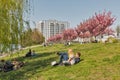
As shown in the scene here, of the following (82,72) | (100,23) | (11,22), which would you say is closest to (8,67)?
(11,22)

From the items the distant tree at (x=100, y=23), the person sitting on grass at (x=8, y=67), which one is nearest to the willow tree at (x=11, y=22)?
the person sitting on grass at (x=8, y=67)

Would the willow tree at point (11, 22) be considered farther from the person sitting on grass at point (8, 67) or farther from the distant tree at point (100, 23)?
the distant tree at point (100, 23)

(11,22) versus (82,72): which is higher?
(11,22)

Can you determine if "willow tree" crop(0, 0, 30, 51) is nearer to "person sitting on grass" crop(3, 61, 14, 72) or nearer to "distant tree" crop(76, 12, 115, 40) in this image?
"person sitting on grass" crop(3, 61, 14, 72)

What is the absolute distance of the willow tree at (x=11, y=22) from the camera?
1966 cm

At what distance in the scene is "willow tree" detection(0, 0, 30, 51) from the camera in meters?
19.7

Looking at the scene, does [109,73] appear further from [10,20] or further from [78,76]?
[10,20]

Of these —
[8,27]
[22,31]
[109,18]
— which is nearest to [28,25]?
[22,31]

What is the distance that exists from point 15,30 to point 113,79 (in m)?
9.27

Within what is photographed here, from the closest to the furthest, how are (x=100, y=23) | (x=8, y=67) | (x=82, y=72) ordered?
(x=82, y=72) < (x=8, y=67) < (x=100, y=23)

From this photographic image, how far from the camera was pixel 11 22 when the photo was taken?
2039 cm

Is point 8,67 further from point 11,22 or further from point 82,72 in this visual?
point 82,72

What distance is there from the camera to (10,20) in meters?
20.3

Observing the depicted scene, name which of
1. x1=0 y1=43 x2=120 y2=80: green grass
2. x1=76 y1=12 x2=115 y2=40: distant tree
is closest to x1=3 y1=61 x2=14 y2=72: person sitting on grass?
x1=0 y1=43 x2=120 y2=80: green grass
